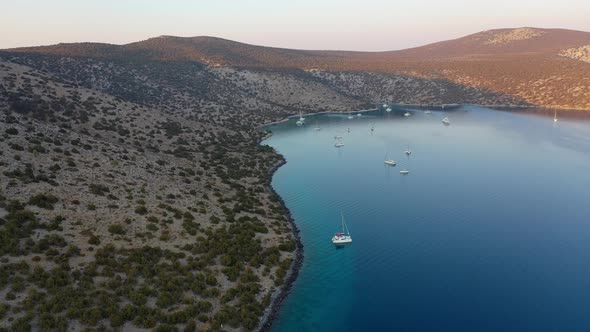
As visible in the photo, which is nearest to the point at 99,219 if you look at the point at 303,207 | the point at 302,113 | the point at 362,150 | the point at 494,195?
the point at 303,207

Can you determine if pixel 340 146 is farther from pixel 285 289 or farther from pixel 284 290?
pixel 284 290

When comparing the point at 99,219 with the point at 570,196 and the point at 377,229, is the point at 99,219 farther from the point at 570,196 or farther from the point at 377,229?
the point at 570,196

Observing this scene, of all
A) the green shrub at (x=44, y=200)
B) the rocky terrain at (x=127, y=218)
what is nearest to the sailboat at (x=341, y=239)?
the rocky terrain at (x=127, y=218)

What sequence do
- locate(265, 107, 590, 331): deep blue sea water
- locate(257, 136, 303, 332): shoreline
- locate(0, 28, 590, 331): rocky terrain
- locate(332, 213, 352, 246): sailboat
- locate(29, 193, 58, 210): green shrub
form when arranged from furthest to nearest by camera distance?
locate(332, 213, 352, 246): sailboat
locate(29, 193, 58, 210): green shrub
locate(265, 107, 590, 331): deep blue sea water
locate(257, 136, 303, 332): shoreline
locate(0, 28, 590, 331): rocky terrain

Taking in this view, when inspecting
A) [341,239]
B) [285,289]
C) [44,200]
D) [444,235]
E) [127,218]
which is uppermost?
[44,200]

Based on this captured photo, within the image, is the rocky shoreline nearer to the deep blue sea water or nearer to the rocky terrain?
the rocky terrain

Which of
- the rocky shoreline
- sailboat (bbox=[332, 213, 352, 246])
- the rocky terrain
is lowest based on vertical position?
the rocky shoreline

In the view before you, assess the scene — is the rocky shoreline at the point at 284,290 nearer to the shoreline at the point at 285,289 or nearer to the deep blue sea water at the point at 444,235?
the shoreline at the point at 285,289

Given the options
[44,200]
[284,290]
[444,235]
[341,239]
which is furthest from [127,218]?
[444,235]

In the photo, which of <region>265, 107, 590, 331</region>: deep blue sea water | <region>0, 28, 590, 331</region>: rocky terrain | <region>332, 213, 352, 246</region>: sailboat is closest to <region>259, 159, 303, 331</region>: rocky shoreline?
<region>0, 28, 590, 331</region>: rocky terrain
